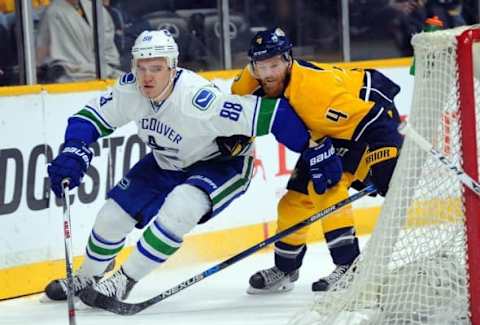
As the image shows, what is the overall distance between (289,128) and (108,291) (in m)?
0.84

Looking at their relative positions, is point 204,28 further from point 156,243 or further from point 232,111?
point 156,243

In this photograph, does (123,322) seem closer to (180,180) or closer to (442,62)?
(180,180)

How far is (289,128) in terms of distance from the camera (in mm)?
4449

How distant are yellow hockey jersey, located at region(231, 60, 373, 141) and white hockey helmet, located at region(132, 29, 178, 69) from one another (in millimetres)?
431

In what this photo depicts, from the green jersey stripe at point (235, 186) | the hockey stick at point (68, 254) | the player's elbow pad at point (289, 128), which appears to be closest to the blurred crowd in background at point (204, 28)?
the hockey stick at point (68, 254)

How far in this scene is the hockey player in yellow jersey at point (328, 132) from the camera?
450 cm

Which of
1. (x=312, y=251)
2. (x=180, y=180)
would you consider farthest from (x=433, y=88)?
(x=312, y=251)

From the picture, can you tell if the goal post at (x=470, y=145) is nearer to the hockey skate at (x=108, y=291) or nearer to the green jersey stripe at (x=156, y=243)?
the green jersey stripe at (x=156, y=243)

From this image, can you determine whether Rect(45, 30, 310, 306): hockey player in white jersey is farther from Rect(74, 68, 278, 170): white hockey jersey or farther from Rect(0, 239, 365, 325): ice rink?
Rect(0, 239, 365, 325): ice rink

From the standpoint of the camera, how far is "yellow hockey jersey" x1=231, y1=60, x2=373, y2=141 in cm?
449

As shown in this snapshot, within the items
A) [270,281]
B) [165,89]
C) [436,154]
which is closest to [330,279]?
[270,281]

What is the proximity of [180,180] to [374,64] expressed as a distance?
214 cm

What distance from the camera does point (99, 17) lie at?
5.80 m

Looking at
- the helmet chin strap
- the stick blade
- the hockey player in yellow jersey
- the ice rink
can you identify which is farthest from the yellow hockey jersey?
the stick blade
